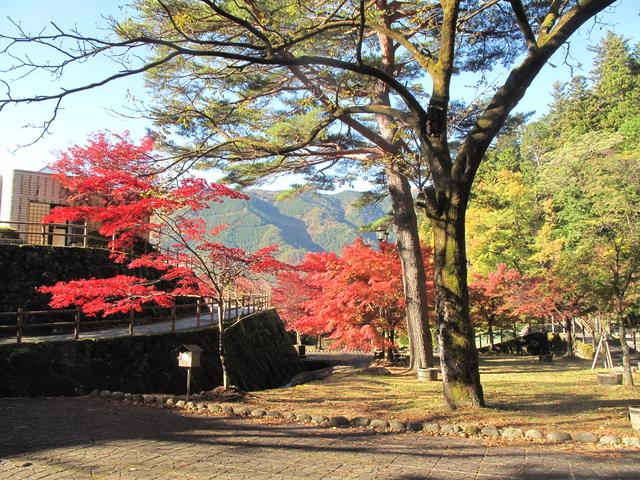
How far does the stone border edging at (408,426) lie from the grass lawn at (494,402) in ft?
1.14

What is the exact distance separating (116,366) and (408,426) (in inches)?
257

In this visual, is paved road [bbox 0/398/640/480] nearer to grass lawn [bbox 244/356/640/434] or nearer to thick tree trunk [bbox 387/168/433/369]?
grass lawn [bbox 244/356/640/434]

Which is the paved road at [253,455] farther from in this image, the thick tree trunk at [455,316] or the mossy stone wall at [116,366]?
the mossy stone wall at [116,366]

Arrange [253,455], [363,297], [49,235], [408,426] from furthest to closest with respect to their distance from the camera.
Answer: [49,235] → [363,297] → [408,426] → [253,455]

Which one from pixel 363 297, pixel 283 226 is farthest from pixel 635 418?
pixel 283 226

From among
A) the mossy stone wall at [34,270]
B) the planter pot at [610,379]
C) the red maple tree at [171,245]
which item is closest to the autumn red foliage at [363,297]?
the red maple tree at [171,245]

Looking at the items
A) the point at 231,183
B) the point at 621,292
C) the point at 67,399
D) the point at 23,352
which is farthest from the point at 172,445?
the point at 621,292

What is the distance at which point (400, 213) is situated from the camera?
13.3 meters

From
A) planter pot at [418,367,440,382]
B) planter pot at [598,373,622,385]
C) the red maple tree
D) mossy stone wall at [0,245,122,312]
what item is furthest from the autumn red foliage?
mossy stone wall at [0,245,122,312]

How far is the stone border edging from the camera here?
205 inches

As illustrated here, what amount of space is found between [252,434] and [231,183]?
9.00 meters

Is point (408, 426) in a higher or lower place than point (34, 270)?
lower

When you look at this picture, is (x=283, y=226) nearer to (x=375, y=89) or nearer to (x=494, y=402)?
(x=375, y=89)

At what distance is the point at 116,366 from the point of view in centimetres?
980
